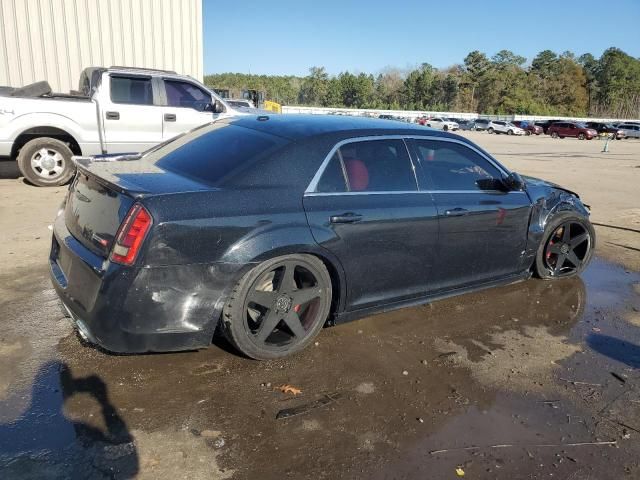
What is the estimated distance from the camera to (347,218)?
11.1 ft

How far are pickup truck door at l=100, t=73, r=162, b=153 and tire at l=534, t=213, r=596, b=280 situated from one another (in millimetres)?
6690

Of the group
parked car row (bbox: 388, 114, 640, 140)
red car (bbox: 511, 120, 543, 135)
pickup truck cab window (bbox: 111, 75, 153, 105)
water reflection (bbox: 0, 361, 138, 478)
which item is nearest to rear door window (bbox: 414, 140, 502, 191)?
water reflection (bbox: 0, 361, 138, 478)

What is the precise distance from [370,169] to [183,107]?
637 cm

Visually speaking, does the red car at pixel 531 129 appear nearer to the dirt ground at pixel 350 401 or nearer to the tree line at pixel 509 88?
the tree line at pixel 509 88

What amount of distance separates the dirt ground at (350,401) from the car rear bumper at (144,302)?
0.34 metres

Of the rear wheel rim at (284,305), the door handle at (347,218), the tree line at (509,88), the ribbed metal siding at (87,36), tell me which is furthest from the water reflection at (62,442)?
the tree line at (509,88)

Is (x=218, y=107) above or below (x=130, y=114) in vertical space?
above

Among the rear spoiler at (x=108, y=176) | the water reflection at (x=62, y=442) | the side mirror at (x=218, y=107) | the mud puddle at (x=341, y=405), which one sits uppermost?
the side mirror at (x=218, y=107)

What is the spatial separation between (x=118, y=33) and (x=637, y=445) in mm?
14750

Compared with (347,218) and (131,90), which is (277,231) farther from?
(131,90)

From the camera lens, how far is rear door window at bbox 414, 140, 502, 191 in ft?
13.1

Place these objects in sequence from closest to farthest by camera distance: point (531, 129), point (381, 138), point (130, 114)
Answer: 1. point (381, 138)
2. point (130, 114)
3. point (531, 129)

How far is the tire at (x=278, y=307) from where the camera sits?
308 cm

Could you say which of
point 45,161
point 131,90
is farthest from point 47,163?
point 131,90
